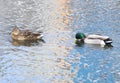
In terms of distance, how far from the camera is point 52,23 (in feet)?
99.6

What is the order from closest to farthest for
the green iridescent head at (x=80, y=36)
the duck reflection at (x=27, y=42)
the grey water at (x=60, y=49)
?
1. the grey water at (x=60, y=49)
2. the duck reflection at (x=27, y=42)
3. the green iridescent head at (x=80, y=36)

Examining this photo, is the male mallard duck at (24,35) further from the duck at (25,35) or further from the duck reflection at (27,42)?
the duck reflection at (27,42)

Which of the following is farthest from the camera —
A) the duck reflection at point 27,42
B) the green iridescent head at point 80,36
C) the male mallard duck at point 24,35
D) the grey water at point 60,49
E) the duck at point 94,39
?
the male mallard duck at point 24,35

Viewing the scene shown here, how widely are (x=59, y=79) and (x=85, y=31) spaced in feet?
31.3

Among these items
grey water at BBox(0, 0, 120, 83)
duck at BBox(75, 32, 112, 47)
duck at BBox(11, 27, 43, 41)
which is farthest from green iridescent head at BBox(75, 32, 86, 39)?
duck at BBox(11, 27, 43, 41)

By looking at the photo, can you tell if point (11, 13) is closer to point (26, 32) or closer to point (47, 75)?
point (26, 32)

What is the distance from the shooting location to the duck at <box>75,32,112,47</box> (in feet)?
78.5

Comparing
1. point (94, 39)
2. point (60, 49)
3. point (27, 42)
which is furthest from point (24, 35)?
point (94, 39)

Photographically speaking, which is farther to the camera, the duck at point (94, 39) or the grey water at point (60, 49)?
the duck at point (94, 39)

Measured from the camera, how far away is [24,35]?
1011 inches

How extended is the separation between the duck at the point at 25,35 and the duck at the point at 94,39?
2.33m

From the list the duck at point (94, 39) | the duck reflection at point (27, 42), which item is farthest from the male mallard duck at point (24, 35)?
the duck at point (94, 39)

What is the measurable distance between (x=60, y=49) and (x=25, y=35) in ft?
11.5

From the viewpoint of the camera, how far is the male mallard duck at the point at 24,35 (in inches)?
995
